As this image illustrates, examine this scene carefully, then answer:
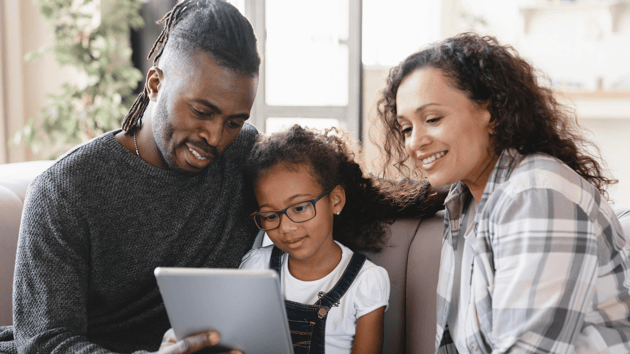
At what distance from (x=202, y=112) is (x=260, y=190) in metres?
0.27

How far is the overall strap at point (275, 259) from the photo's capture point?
54.9 inches

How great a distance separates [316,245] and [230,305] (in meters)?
0.48

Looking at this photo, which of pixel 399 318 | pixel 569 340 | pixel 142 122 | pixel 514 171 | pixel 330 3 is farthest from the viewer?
pixel 330 3

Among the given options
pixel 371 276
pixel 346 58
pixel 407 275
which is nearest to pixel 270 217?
pixel 371 276

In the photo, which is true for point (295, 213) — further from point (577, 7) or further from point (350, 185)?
point (577, 7)

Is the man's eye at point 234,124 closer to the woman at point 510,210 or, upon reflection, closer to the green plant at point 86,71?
the woman at point 510,210

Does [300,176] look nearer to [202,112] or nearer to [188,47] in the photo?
[202,112]

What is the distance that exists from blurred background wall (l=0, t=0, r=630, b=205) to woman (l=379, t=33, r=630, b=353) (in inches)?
87.8

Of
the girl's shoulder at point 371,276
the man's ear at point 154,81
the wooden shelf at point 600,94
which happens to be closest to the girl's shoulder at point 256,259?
the girl's shoulder at point 371,276

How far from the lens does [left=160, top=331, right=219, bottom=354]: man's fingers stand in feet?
2.99

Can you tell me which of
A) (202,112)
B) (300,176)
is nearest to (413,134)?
(300,176)

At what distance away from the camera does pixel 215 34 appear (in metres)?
1.16

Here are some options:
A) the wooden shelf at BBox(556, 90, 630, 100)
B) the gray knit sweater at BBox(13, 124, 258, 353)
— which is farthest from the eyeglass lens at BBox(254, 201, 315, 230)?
the wooden shelf at BBox(556, 90, 630, 100)

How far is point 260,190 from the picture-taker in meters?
1.33
